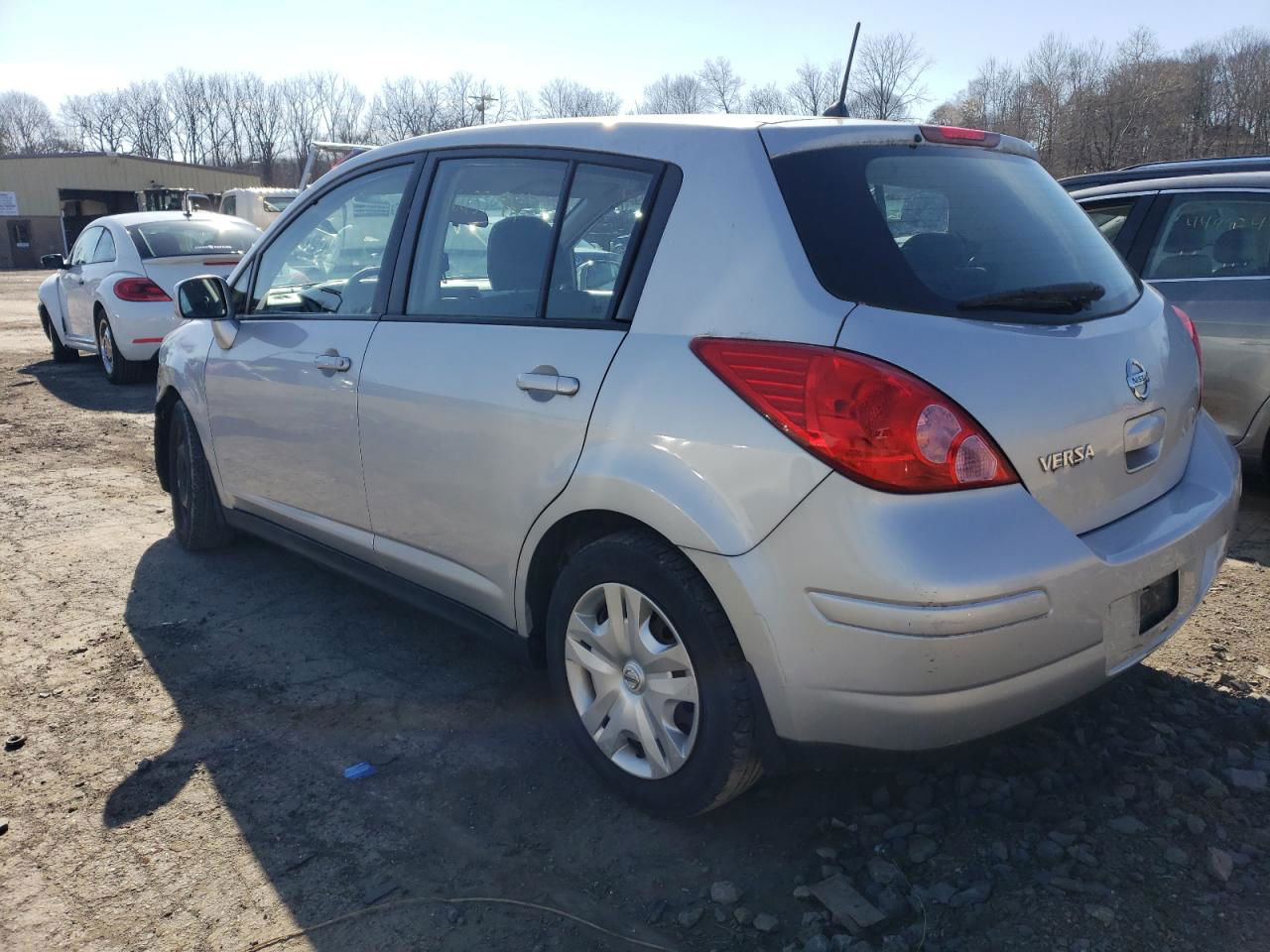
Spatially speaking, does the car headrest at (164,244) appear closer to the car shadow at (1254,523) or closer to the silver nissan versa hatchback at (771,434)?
the silver nissan versa hatchback at (771,434)

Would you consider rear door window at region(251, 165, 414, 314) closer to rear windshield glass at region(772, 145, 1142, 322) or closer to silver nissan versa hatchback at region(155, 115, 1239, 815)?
silver nissan versa hatchback at region(155, 115, 1239, 815)

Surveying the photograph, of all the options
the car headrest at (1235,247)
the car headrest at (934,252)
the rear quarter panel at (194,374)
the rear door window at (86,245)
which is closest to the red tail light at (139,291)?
the rear door window at (86,245)

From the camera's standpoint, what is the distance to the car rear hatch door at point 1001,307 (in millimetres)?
2258

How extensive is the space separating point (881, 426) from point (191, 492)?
3.76 m

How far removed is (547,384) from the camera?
2766 mm

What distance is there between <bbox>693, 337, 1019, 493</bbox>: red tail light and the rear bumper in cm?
4

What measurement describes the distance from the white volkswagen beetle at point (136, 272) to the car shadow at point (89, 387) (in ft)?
0.69

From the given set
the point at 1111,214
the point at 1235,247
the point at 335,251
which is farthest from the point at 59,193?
the point at 1235,247

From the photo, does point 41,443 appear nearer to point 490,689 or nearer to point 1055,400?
point 490,689

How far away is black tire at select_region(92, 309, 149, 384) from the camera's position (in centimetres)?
1034

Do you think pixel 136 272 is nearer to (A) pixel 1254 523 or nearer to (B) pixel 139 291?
(B) pixel 139 291

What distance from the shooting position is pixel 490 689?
11.7ft

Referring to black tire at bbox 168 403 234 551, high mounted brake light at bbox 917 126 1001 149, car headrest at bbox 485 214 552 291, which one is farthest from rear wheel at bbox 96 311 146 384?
high mounted brake light at bbox 917 126 1001 149

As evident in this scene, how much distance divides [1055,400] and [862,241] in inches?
22.5
